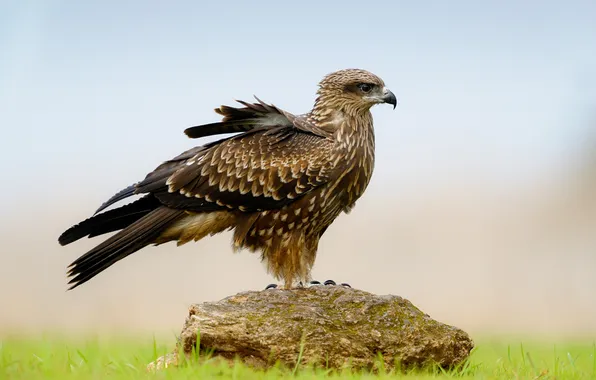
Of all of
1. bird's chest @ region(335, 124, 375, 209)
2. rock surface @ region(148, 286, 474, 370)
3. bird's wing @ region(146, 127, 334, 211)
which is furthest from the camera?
bird's chest @ region(335, 124, 375, 209)

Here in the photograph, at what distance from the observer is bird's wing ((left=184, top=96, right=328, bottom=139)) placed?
7387mm

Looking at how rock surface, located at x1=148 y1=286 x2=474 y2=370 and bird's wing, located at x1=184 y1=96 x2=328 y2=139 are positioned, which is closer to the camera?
rock surface, located at x1=148 y1=286 x2=474 y2=370

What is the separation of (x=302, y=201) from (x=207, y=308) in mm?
1287

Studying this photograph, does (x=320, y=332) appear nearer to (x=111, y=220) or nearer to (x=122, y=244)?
(x=122, y=244)

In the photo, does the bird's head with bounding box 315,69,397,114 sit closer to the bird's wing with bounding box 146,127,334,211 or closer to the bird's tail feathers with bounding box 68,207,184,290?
the bird's wing with bounding box 146,127,334,211

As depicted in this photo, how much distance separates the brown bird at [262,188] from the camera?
279 inches

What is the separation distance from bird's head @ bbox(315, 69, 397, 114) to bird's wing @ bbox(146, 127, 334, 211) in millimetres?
467

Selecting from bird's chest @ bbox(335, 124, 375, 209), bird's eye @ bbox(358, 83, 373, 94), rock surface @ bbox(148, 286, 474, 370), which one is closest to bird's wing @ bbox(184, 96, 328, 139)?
bird's chest @ bbox(335, 124, 375, 209)

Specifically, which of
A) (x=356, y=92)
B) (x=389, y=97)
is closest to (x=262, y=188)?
(x=356, y=92)

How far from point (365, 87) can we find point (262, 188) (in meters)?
1.41

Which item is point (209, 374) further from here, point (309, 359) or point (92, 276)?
point (92, 276)

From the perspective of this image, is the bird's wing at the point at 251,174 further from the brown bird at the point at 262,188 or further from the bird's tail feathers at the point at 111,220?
the bird's tail feathers at the point at 111,220

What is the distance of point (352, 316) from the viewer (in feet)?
21.9

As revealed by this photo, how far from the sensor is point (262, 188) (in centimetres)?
707
